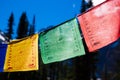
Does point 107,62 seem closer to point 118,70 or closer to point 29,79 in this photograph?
point 118,70

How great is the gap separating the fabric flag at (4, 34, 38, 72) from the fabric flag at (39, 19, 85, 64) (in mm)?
378

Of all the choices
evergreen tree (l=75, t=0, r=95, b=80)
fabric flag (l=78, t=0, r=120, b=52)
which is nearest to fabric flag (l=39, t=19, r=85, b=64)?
fabric flag (l=78, t=0, r=120, b=52)

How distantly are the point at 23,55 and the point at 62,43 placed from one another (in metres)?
1.55

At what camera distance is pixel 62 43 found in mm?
8570

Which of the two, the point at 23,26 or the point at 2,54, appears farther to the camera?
the point at 23,26

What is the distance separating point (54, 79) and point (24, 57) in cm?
6209

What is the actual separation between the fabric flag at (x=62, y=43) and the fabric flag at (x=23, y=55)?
38 cm

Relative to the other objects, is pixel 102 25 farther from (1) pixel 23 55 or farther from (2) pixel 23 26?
(2) pixel 23 26

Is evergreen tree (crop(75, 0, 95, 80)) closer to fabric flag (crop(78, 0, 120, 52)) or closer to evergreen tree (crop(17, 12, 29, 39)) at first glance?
evergreen tree (crop(17, 12, 29, 39))

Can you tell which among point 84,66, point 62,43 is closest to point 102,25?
point 62,43

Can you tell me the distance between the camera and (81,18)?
26.8ft

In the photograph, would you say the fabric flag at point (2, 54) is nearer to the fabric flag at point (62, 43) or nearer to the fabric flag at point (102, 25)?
the fabric flag at point (62, 43)

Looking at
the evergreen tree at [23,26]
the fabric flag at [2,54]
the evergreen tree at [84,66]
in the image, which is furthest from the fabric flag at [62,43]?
the evergreen tree at [23,26]

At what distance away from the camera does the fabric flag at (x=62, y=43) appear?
26.8 feet
